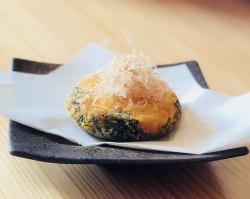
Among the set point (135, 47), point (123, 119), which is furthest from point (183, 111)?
point (135, 47)

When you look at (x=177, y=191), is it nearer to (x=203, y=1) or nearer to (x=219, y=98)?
(x=219, y=98)

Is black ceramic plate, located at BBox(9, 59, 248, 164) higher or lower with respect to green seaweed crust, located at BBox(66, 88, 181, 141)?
Result: lower

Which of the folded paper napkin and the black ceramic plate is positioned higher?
the folded paper napkin

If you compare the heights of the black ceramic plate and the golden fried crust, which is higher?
the golden fried crust

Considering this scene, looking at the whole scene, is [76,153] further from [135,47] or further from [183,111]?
[135,47]
